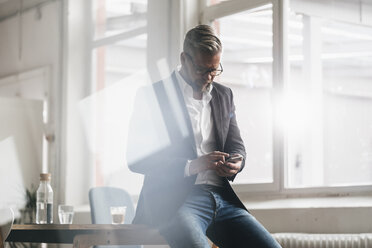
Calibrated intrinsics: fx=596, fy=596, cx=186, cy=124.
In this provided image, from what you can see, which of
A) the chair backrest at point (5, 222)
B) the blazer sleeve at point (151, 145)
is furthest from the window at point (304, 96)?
the chair backrest at point (5, 222)

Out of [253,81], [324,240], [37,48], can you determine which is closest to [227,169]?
[324,240]

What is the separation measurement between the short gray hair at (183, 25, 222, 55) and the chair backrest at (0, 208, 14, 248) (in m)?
0.79

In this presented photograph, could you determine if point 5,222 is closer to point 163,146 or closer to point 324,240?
point 163,146

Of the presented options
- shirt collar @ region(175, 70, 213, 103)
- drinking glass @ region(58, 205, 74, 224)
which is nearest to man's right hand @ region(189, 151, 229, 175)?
shirt collar @ region(175, 70, 213, 103)

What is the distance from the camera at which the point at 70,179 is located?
5.22 meters

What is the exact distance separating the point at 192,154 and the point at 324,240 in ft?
4.81

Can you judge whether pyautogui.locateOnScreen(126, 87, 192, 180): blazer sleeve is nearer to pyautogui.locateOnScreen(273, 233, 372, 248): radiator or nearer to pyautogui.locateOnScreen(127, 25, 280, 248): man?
pyautogui.locateOnScreen(127, 25, 280, 248): man

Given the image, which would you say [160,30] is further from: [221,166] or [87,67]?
[221,166]

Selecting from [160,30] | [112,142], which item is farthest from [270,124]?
[112,142]

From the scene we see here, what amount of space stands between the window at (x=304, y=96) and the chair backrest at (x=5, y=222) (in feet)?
6.97

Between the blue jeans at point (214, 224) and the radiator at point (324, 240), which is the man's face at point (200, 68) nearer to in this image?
the blue jeans at point (214, 224)

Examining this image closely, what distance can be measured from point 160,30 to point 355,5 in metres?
1.52

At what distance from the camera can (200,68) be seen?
1933 mm

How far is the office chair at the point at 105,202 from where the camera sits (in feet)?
11.5
